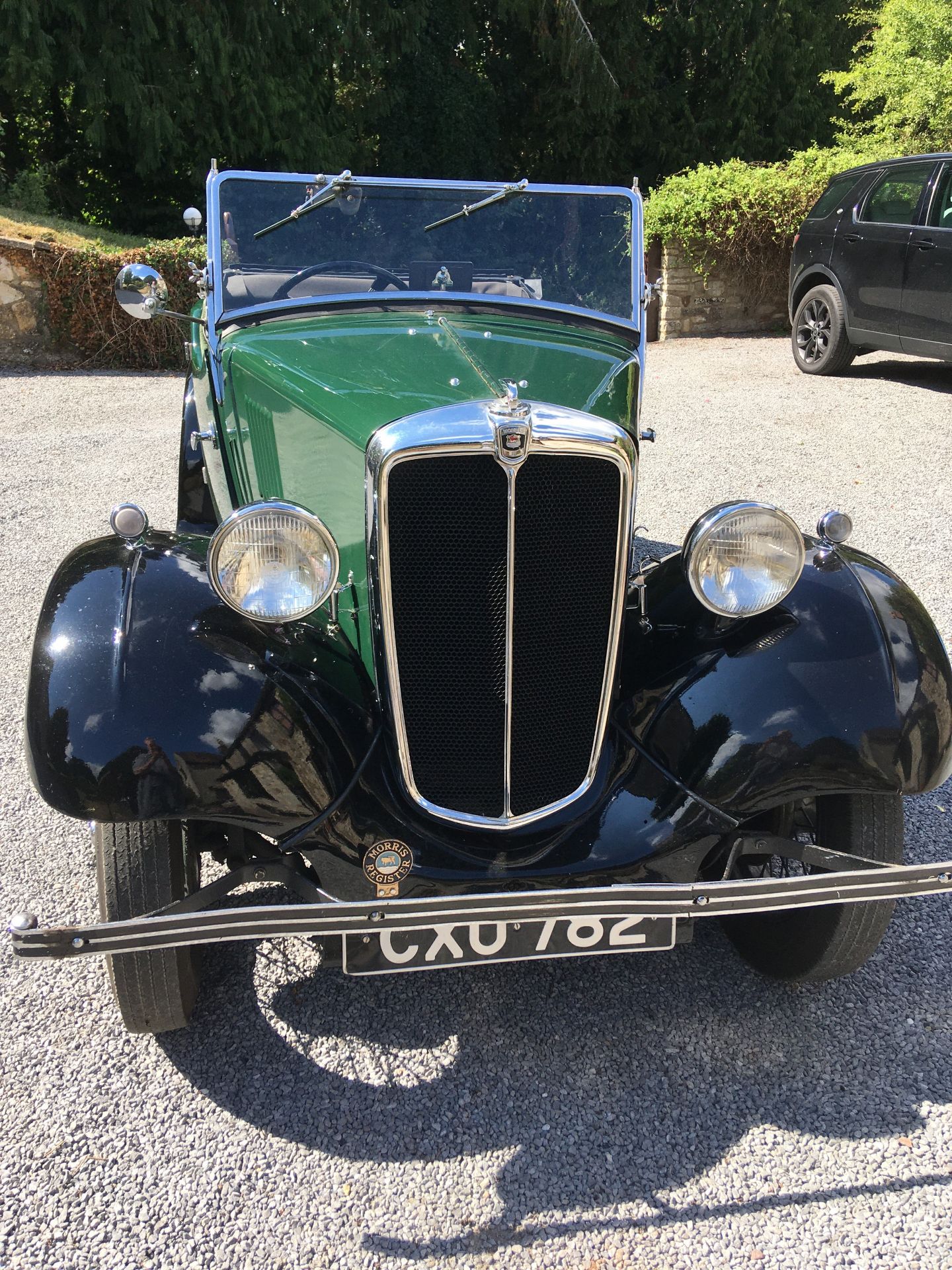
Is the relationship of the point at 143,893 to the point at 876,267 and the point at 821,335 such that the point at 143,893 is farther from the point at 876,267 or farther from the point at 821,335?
the point at 821,335

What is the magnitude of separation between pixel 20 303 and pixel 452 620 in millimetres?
9698

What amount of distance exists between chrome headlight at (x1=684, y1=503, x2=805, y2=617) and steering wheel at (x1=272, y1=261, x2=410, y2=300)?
1691 mm

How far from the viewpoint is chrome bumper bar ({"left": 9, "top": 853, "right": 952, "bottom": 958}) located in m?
1.79

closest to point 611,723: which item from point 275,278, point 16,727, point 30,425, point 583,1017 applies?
point 583,1017

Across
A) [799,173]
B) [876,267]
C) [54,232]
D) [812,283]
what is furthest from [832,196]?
[54,232]

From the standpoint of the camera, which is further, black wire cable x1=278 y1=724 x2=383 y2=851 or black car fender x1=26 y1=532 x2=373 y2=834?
black wire cable x1=278 y1=724 x2=383 y2=851

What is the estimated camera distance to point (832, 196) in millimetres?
8906

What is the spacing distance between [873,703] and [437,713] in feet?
3.09

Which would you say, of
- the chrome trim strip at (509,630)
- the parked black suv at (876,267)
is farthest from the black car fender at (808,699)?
the parked black suv at (876,267)

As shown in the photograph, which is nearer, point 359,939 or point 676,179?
point 359,939

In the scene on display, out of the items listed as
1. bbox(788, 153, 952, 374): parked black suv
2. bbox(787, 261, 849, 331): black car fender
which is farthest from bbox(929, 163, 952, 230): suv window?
bbox(787, 261, 849, 331): black car fender

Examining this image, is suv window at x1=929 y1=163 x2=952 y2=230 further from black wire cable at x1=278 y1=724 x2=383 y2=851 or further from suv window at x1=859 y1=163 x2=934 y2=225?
black wire cable at x1=278 y1=724 x2=383 y2=851

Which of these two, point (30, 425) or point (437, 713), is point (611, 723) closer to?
point (437, 713)

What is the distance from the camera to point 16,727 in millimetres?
3615
